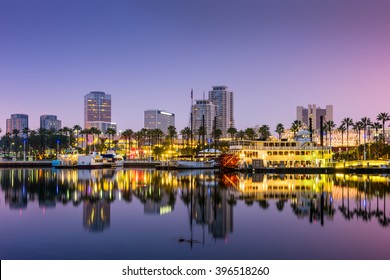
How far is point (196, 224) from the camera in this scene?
1500 inches

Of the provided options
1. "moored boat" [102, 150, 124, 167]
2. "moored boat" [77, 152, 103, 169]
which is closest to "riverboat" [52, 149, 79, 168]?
"moored boat" [77, 152, 103, 169]

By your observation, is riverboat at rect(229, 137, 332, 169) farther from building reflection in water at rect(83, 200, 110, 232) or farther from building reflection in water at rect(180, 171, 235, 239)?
building reflection in water at rect(83, 200, 110, 232)

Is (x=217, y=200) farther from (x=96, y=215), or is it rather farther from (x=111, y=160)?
(x=111, y=160)

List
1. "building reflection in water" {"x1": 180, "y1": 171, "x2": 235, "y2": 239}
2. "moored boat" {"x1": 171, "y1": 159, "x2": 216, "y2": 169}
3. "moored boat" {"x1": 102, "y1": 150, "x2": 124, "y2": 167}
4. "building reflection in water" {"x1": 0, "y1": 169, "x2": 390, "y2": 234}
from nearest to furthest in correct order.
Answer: "building reflection in water" {"x1": 180, "y1": 171, "x2": 235, "y2": 239} < "building reflection in water" {"x1": 0, "y1": 169, "x2": 390, "y2": 234} < "moored boat" {"x1": 171, "y1": 159, "x2": 216, "y2": 169} < "moored boat" {"x1": 102, "y1": 150, "x2": 124, "y2": 167}

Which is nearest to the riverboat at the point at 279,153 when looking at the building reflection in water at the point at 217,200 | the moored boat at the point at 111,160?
the building reflection in water at the point at 217,200

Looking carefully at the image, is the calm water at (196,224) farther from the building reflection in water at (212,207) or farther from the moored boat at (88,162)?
the moored boat at (88,162)

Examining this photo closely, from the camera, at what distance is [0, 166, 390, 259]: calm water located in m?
27.9

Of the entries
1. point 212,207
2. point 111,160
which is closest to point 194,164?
point 111,160

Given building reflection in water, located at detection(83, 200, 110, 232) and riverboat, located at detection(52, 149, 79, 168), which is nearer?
building reflection in water, located at detection(83, 200, 110, 232)

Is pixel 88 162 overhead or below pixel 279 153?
below

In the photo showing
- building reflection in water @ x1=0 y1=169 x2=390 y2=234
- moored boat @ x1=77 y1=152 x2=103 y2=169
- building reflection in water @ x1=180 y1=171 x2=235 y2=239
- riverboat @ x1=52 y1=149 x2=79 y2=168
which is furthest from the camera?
moored boat @ x1=77 y1=152 x2=103 y2=169

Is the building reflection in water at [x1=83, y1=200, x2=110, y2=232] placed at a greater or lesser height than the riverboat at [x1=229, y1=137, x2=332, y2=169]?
lesser

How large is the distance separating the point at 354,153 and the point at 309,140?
137 ft

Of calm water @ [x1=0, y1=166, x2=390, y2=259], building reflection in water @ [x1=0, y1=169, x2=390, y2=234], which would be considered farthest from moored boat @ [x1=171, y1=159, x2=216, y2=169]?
calm water @ [x1=0, y1=166, x2=390, y2=259]
